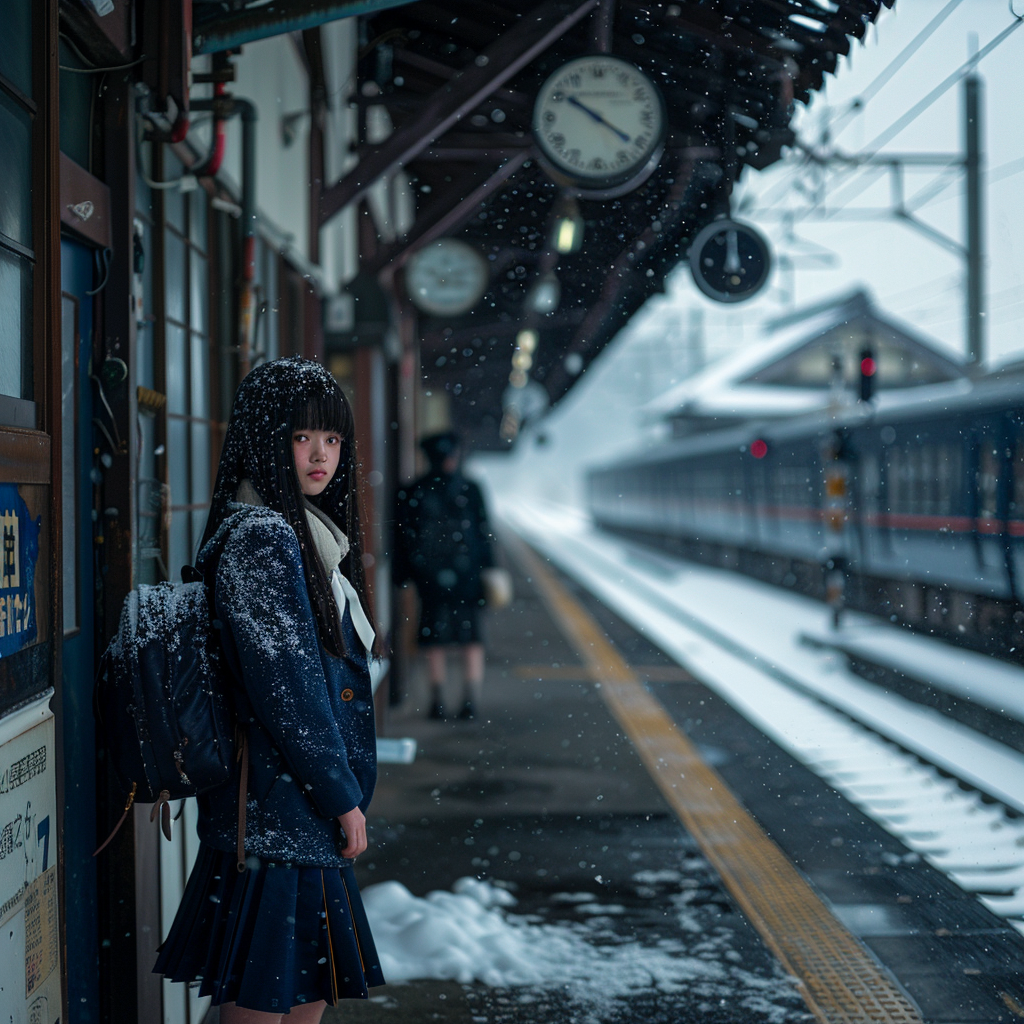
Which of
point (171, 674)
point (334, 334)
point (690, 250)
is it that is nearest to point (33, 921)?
point (171, 674)

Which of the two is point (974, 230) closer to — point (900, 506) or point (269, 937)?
point (900, 506)

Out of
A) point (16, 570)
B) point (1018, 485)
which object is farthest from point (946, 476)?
point (16, 570)

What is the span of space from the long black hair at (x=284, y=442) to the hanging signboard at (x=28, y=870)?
453 millimetres

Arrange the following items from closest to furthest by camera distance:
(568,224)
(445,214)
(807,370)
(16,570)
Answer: (16,570), (568,224), (445,214), (807,370)

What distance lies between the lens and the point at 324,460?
1.92m

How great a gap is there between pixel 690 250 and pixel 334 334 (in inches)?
113

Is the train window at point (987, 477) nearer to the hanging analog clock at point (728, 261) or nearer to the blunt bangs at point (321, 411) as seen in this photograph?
the hanging analog clock at point (728, 261)

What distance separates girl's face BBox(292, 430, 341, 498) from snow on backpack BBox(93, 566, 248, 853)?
0.99 feet

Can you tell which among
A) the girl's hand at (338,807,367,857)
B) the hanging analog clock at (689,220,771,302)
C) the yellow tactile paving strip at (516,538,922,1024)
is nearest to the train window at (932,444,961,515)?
the yellow tactile paving strip at (516,538,922,1024)

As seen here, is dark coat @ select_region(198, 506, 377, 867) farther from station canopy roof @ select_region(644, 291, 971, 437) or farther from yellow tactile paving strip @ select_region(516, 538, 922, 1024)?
station canopy roof @ select_region(644, 291, 971, 437)

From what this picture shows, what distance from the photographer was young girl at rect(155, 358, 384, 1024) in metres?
1.73

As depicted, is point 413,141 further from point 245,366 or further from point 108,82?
point 108,82

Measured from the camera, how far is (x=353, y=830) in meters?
1.81

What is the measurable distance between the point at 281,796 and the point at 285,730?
0.17 m
